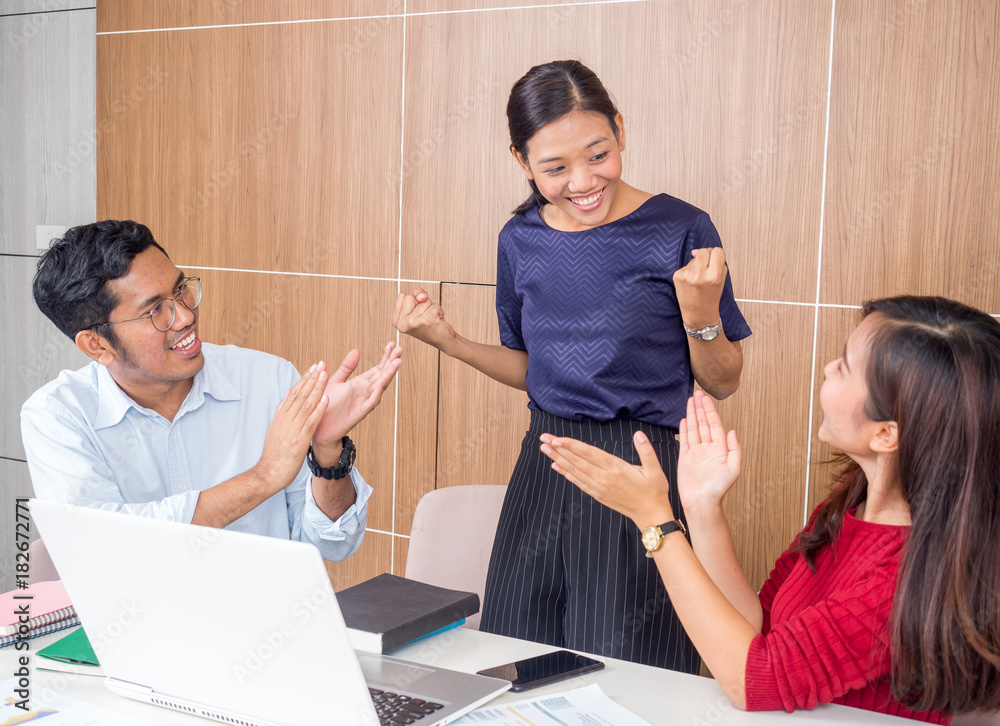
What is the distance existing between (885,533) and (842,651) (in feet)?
0.74

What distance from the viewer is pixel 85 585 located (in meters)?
1.19

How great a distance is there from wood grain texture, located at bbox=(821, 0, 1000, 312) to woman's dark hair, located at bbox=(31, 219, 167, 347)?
188cm

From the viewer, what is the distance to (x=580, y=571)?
5.90 feet

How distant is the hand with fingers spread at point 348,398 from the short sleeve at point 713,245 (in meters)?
0.62

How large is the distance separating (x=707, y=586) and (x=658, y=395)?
604 millimetres

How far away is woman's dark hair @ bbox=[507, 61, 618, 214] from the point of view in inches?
72.5

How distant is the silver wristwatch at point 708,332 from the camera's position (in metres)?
1.78

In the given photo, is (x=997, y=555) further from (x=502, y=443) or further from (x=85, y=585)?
(x=502, y=443)

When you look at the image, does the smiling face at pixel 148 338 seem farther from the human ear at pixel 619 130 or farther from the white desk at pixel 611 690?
the human ear at pixel 619 130

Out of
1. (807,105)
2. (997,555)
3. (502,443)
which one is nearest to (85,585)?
(997,555)

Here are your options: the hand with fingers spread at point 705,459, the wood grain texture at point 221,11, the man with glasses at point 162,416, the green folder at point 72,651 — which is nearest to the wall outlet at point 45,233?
the wood grain texture at point 221,11

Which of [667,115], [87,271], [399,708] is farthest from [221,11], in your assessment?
[399,708]

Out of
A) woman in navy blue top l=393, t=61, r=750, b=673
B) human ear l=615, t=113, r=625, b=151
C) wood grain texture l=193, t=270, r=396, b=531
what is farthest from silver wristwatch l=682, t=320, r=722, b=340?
wood grain texture l=193, t=270, r=396, b=531

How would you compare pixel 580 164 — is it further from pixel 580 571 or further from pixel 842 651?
pixel 842 651
